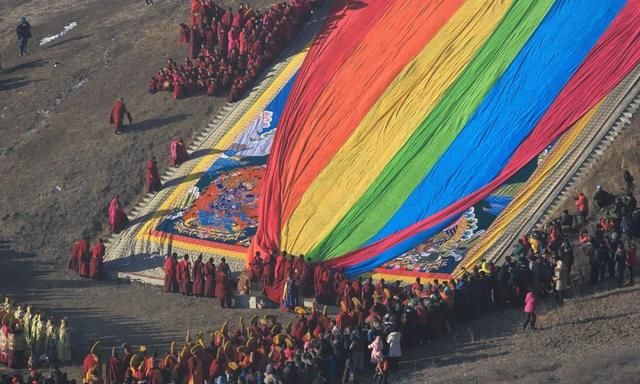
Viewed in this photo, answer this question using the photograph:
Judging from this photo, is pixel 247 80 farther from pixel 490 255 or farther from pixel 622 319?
pixel 622 319

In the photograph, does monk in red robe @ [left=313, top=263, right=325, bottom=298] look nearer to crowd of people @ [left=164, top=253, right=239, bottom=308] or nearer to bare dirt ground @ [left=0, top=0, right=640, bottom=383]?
crowd of people @ [left=164, top=253, right=239, bottom=308]

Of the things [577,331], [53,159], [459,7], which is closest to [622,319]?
[577,331]

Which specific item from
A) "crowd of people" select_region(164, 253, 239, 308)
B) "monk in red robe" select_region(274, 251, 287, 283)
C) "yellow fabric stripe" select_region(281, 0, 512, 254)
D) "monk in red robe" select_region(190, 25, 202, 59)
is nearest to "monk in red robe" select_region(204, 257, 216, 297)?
"crowd of people" select_region(164, 253, 239, 308)

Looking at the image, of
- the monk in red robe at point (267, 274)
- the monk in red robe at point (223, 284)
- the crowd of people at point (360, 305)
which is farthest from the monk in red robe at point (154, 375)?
the monk in red robe at point (267, 274)

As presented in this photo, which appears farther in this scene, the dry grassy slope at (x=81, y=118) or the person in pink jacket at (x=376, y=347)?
the dry grassy slope at (x=81, y=118)

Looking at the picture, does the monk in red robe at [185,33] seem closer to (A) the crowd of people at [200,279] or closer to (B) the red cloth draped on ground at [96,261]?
(B) the red cloth draped on ground at [96,261]

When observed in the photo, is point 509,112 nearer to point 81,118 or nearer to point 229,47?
point 229,47

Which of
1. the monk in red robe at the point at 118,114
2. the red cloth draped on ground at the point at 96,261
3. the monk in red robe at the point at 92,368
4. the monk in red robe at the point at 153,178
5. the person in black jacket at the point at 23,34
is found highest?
the person in black jacket at the point at 23,34
